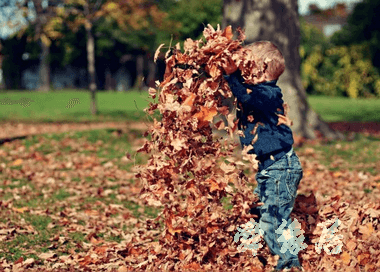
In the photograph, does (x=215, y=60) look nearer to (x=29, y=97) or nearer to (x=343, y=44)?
(x=29, y=97)

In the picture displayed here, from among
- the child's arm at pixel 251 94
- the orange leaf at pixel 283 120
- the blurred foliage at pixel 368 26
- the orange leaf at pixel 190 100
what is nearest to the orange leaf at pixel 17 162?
the orange leaf at pixel 190 100

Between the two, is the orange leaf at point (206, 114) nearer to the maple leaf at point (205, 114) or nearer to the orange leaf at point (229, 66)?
the maple leaf at point (205, 114)

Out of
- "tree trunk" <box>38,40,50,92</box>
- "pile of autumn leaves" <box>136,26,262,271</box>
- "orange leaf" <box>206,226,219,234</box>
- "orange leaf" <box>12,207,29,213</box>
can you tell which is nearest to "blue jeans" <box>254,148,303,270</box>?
"pile of autumn leaves" <box>136,26,262,271</box>

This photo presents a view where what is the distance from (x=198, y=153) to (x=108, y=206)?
279cm

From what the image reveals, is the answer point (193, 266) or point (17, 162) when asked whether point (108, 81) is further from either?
point (193, 266)

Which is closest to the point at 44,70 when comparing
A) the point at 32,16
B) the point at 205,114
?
the point at 32,16

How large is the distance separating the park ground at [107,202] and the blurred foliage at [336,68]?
1770cm

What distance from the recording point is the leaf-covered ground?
4.44 meters

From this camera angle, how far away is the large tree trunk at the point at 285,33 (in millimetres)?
10117

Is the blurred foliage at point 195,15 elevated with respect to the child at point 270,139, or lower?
elevated

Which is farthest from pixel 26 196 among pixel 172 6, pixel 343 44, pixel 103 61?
pixel 103 61

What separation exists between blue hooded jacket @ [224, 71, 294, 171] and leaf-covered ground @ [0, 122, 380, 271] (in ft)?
0.86

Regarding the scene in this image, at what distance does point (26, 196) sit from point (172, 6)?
36.9 meters

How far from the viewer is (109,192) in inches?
278
